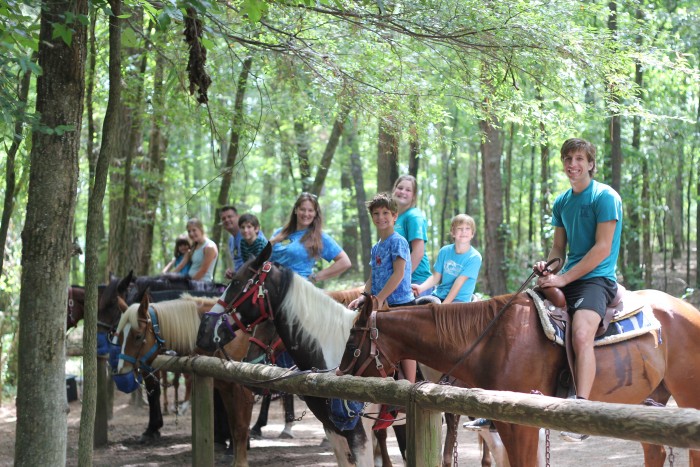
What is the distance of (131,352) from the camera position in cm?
768

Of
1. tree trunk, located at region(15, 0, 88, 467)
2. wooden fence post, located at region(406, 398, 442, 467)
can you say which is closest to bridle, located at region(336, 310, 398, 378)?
wooden fence post, located at region(406, 398, 442, 467)

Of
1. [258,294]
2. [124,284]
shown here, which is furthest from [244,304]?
[124,284]

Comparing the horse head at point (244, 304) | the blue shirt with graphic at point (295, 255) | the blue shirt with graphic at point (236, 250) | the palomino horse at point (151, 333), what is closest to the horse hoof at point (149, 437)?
the palomino horse at point (151, 333)

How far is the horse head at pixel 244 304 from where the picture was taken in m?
5.55

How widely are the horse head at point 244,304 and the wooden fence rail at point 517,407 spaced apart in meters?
0.52

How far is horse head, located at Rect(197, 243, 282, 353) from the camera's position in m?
5.55

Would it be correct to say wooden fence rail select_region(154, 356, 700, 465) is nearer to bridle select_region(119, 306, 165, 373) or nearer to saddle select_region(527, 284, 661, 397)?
saddle select_region(527, 284, 661, 397)

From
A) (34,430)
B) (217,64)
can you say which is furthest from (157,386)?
(34,430)

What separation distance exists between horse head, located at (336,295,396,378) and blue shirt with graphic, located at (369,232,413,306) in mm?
1060

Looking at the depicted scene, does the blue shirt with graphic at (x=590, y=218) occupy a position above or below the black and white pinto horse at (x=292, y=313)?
above

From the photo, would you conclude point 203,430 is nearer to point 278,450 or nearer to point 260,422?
point 278,450

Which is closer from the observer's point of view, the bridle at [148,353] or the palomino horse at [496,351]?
the palomino horse at [496,351]

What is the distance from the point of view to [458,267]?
709cm

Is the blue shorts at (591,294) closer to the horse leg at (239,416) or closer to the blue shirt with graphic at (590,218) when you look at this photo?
the blue shirt with graphic at (590,218)
